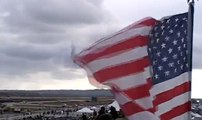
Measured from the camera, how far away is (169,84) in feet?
35.2

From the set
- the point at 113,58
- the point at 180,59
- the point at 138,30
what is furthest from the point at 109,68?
the point at 180,59

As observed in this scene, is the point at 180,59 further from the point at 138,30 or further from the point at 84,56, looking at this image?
the point at 84,56

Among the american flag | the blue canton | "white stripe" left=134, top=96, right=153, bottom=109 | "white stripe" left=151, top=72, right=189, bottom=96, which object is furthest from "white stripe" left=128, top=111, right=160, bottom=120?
the blue canton

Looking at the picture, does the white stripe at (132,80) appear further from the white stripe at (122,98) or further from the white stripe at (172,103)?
the white stripe at (172,103)

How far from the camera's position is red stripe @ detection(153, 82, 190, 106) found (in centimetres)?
1047

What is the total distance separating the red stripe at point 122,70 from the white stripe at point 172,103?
2.79 ft

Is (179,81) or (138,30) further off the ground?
(138,30)

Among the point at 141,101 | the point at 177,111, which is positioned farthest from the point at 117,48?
the point at 177,111

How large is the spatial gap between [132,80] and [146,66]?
16.2 inches

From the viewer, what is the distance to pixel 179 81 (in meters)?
10.6

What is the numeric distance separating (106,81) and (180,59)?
6.08 ft

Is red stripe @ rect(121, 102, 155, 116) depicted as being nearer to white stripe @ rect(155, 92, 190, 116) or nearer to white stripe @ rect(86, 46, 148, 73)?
white stripe @ rect(155, 92, 190, 116)

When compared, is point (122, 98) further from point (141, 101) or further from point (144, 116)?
point (144, 116)

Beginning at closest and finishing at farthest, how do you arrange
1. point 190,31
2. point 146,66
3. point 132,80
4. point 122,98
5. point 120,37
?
point 190,31, point 146,66, point 132,80, point 122,98, point 120,37
